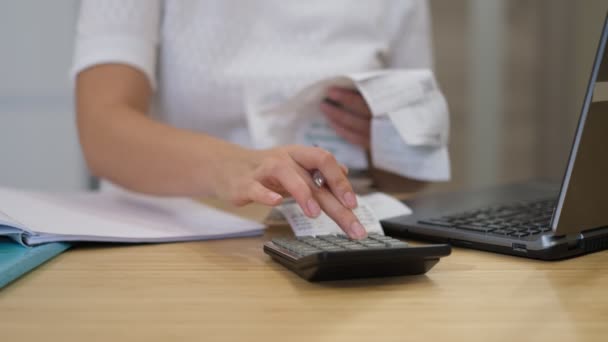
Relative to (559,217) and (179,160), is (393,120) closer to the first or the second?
(179,160)

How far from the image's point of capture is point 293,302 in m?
0.42

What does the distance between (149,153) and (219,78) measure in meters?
0.32

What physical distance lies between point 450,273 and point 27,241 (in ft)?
1.17

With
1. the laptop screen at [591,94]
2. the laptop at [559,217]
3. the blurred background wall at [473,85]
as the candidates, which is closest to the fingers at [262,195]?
the laptop at [559,217]

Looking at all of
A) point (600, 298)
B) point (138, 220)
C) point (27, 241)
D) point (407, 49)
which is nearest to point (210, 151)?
point (138, 220)

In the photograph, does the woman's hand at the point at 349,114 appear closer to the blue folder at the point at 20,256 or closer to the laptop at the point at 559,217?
the laptop at the point at 559,217

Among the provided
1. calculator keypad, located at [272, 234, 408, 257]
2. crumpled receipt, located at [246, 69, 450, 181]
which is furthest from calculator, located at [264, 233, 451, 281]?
crumpled receipt, located at [246, 69, 450, 181]

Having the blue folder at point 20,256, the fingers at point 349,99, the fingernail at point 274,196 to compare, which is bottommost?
the blue folder at point 20,256

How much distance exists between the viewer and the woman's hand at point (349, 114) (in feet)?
3.08

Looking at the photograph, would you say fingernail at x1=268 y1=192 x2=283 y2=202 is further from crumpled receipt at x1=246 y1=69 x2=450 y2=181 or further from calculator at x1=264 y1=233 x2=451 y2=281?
crumpled receipt at x1=246 y1=69 x2=450 y2=181

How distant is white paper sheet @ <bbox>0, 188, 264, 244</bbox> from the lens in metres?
0.61

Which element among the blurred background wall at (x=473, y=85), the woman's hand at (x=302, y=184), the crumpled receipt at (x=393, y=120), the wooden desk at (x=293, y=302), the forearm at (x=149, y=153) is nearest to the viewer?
the wooden desk at (x=293, y=302)

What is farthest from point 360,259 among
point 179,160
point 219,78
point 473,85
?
point 473,85

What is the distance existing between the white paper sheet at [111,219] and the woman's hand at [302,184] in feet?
0.21
